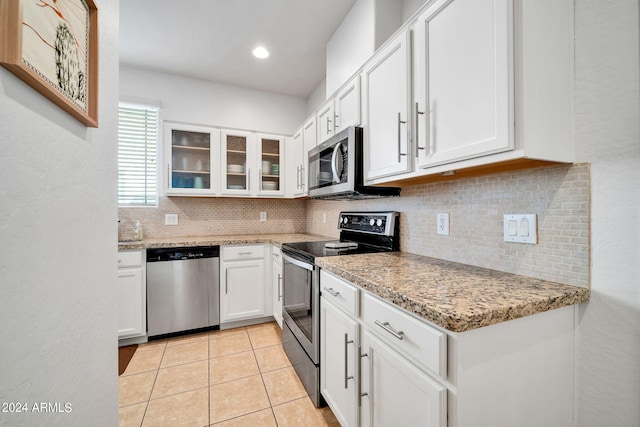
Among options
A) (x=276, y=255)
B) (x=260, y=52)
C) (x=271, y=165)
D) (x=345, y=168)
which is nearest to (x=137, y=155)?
(x=271, y=165)

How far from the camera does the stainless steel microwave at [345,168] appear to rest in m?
1.66

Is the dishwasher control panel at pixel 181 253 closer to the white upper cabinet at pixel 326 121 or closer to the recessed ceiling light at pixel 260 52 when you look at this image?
the white upper cabinet at pixel 326 121

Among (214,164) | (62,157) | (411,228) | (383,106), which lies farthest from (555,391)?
(214,164)

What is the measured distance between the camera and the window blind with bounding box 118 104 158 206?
2783 mm

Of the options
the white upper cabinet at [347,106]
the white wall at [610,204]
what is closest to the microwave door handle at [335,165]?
the white upper cabinet at [347,106]

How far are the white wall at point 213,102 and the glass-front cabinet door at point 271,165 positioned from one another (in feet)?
1.01

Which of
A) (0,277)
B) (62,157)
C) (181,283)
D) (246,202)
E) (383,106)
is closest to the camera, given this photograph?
(0,277)

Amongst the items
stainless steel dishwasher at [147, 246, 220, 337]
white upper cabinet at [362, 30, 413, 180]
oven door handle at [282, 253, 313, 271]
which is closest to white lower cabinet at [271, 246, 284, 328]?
oven door handle at [282, 253, 313, 271]

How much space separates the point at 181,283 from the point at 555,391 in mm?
2581

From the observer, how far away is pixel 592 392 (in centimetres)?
91

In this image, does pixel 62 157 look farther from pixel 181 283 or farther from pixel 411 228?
pixel 181 283

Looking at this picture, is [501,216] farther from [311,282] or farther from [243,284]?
[243,284]

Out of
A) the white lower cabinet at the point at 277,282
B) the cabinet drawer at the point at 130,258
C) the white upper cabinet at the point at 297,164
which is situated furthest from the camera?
the white upper cabinet at the point at 297,164

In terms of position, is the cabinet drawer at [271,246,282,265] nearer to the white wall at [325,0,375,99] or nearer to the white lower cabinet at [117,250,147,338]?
the white lower cabinet at [117,250,147,338]
